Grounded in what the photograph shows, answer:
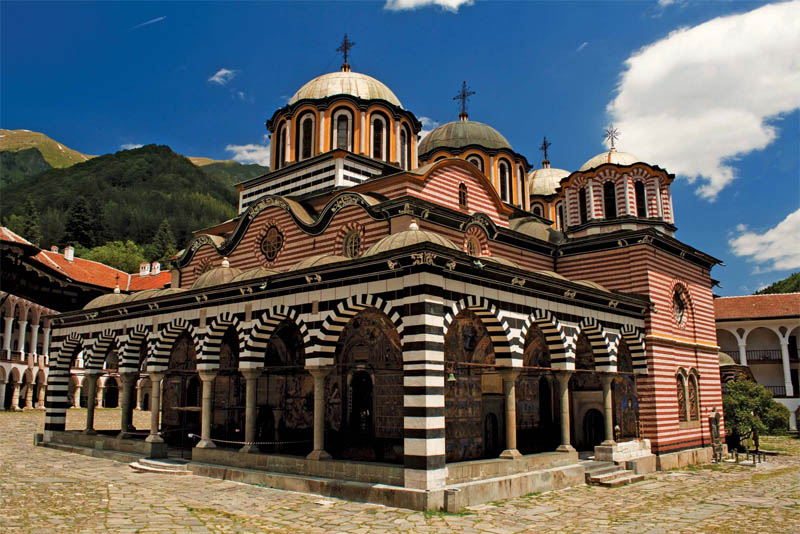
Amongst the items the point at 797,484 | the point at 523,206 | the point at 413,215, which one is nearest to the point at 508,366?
the point at 413,215

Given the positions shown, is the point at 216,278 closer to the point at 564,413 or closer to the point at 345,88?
the point at 345,88

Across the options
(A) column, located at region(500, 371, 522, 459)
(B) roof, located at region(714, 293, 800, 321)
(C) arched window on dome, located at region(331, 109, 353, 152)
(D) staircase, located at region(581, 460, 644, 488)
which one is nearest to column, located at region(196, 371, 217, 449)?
(A) column, located at region(500, 371, 522, 459)

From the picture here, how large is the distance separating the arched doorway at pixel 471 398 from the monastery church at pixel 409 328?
0.17 feet

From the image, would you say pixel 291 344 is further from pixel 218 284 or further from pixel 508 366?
pixel 508 366

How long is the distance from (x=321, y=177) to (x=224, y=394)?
22.7 feet

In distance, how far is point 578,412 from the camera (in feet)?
57.5

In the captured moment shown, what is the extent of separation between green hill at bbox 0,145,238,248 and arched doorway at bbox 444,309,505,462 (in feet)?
217

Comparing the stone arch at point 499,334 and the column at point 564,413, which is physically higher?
the stone arch at point 499,334

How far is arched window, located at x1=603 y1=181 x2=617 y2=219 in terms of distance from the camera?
19984 mm

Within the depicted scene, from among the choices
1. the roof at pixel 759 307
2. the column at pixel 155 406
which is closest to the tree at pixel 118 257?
the column at pixel 155 406

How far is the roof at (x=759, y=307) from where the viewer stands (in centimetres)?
3462

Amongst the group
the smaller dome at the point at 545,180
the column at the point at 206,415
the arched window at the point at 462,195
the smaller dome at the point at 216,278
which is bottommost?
the column at the point at 206,415

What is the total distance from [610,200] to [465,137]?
6.06 m

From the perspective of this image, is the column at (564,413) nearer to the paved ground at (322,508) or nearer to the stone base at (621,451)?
the paved ground at (322,508)
